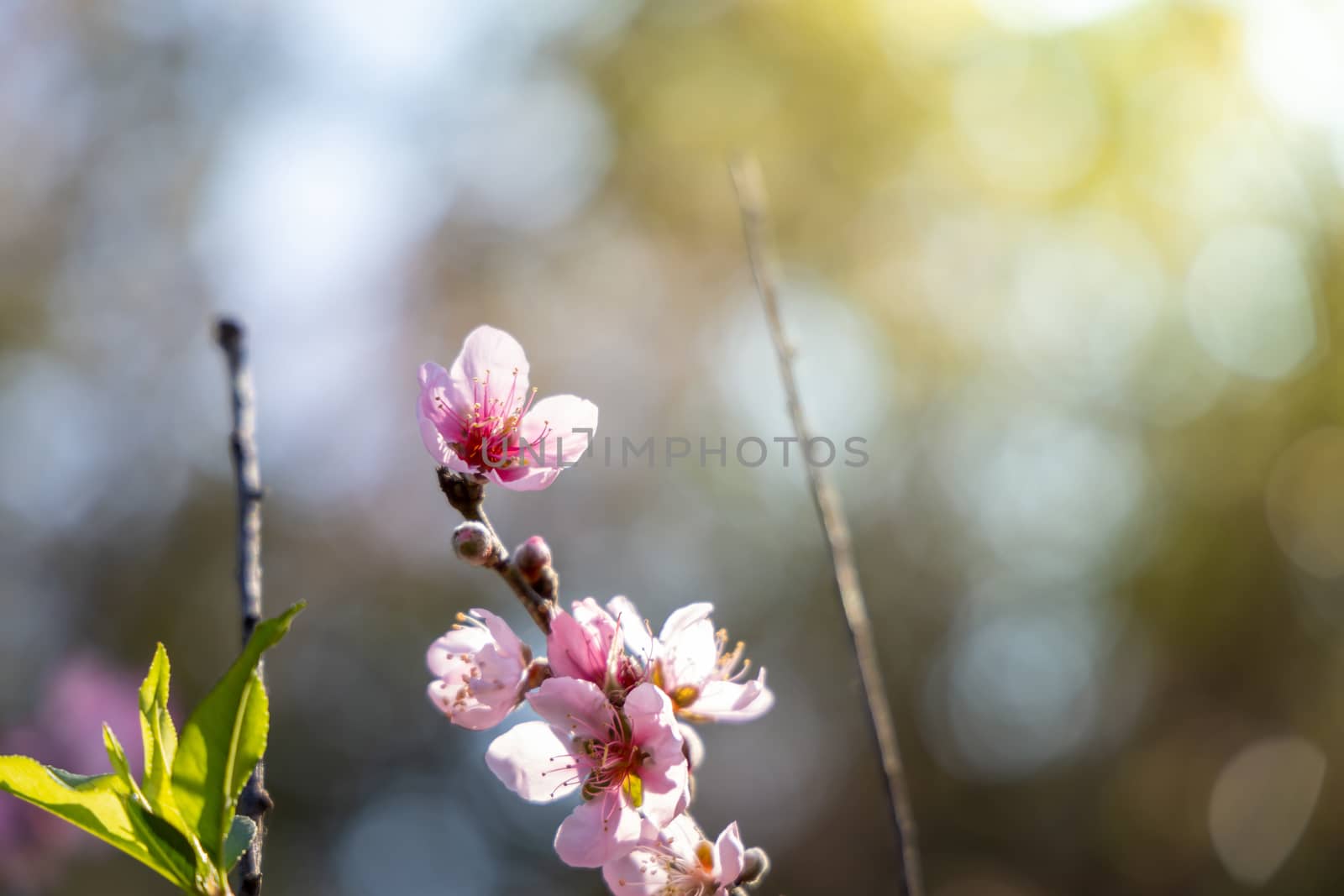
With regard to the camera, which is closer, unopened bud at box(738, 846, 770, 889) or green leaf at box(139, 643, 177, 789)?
green leaf at box(139, 643, 177, 789)

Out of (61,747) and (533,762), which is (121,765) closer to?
(533,762)

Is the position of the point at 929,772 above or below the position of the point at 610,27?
below

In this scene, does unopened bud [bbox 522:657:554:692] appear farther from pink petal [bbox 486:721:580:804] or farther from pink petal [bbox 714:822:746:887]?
pink petal [bbox 714:822:746:887]

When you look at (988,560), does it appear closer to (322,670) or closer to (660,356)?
(660,356)

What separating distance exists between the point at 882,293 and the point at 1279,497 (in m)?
1.54

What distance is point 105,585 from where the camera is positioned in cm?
296

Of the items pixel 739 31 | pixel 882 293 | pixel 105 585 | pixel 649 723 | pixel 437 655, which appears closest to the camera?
pixel 649 723

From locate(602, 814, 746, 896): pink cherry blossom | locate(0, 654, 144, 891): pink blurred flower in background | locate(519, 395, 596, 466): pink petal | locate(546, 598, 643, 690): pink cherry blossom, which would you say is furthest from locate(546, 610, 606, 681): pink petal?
locate(0, 654, 144, 891): pink blurred flower in background

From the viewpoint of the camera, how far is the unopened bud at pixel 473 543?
0.58 metres

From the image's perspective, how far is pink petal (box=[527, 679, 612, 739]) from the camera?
0.57m

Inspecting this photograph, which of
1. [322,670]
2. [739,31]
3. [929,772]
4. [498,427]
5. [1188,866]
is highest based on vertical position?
[739,31]

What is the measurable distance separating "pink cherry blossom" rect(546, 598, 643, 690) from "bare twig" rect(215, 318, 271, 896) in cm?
18

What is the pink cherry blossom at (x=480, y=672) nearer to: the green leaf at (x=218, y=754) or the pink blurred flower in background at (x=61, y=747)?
the green leaf at (x=218, y=754)

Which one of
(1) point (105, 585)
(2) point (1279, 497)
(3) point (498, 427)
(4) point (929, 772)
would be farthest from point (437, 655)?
(2) point (1279, 497)
